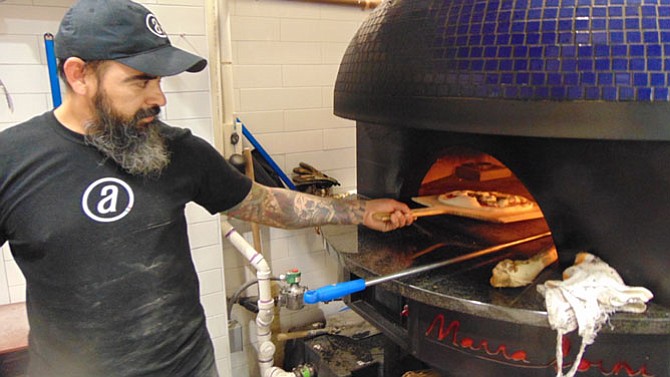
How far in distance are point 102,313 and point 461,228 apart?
1003 mm

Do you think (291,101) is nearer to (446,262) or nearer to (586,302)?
(446,262)

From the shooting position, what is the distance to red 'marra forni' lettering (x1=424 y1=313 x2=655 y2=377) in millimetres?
1149

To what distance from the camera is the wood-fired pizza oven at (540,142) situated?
3.45 ft

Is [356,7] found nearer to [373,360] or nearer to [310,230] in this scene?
[310,230]

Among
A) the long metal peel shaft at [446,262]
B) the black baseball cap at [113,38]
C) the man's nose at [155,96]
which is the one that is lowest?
the long metal peel shaft at [446,262]

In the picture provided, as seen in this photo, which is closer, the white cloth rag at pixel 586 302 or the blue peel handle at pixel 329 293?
the white cloth rag at pixel 586 302

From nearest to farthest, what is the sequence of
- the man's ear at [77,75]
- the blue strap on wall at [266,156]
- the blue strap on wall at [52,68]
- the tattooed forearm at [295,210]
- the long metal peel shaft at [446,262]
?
the man's ear at [77,75]
the long metal peel shaft at [446,262]
the tattooed forearm at [295,210]
the blue strap on wall at [52,68]
the blue strap on wall at [266,156]

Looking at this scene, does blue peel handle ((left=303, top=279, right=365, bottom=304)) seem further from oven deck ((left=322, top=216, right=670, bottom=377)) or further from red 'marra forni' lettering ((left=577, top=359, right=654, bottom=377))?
red 'marra forni' lettering ((left=577, top=359, right=654, bottom=377))

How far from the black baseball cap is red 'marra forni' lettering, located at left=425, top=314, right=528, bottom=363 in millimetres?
845

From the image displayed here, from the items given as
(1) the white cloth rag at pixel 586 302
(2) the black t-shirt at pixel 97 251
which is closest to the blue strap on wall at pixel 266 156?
(2) the black t-shirt at pixel 97 251

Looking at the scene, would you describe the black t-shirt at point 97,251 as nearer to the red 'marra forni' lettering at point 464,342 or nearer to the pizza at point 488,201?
the red 'marra forni' lettering at point 464,342

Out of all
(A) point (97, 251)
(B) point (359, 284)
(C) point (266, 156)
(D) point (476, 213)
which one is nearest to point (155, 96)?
(A) point (97, 251)

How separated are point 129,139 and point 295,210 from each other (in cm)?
52

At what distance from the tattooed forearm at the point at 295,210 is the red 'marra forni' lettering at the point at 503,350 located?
0.42 meters
